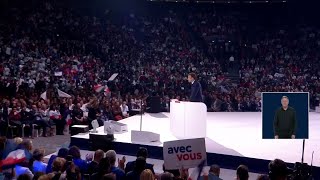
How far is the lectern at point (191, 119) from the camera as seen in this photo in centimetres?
914

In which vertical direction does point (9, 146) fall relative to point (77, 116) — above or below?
above

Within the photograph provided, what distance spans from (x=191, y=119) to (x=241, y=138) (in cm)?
167

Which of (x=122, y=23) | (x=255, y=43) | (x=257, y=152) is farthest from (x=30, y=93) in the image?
(x=255, y=43)

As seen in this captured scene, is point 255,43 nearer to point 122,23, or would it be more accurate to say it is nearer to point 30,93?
point 122,23

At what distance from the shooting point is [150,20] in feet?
92.3

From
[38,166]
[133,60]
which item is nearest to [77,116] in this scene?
[38,166]


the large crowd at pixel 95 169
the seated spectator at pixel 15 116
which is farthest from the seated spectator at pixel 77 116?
the large crowd at pixel 95 169

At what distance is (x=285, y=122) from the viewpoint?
6453 millimetres

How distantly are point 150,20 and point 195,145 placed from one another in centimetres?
2355

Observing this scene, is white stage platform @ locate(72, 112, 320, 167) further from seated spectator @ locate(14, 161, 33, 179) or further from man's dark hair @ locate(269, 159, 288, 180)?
seated spectator @ locate(14, 161, 33, 179)

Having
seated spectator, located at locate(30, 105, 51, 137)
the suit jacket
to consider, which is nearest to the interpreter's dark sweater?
the suit jacket

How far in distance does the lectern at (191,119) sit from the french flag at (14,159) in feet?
12.7

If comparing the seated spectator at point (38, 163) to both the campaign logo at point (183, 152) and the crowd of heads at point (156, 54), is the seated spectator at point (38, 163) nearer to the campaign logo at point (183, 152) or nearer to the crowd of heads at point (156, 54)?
the campaign logo at point (183, 152)

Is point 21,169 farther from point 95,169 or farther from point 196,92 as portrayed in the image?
point 196,92
